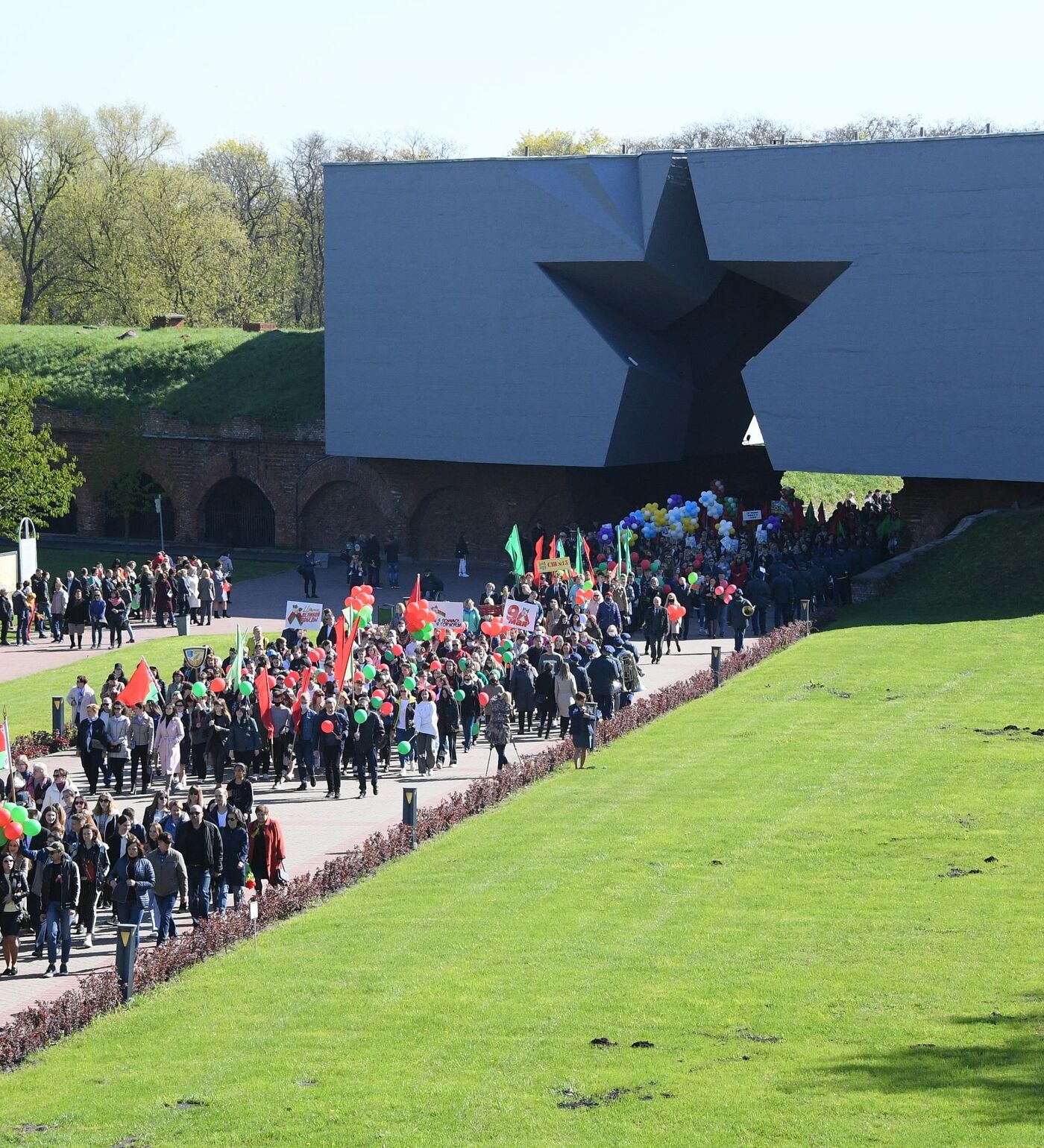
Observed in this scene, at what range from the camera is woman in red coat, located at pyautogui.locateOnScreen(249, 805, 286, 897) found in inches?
687

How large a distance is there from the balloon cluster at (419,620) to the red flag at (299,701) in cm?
288

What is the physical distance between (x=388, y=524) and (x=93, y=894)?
33.3m

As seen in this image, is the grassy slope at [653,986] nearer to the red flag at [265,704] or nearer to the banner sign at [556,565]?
the red flag at [265,704]

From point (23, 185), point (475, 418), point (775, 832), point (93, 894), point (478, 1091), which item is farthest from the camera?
point (23, 185)

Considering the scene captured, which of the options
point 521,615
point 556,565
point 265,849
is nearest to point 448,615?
point 521,615

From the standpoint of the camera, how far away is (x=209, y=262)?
66750 mm

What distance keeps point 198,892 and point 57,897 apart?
63.6 inches

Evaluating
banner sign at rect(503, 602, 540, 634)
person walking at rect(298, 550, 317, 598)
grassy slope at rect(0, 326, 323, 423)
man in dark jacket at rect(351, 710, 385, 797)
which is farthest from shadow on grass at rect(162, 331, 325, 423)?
man in dark jacket at rect(351, 710, 385, 797)

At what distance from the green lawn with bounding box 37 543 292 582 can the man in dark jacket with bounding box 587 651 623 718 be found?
20695 millimetres

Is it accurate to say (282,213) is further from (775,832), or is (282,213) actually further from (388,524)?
(775,832)

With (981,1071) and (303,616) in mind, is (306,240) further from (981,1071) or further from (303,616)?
(981,1071)

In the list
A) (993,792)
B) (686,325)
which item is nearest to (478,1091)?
(993,792)

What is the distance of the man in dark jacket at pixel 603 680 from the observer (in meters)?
25.9

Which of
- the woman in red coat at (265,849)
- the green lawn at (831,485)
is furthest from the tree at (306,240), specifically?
the woman in red coat at (265,849)
